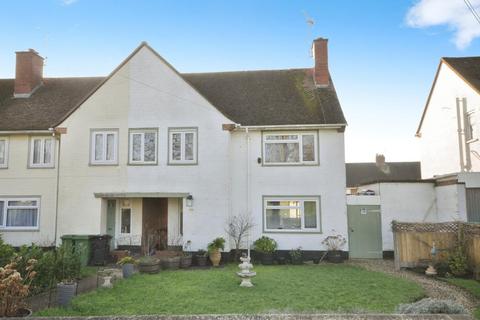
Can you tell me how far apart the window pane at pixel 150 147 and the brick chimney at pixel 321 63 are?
9040mm

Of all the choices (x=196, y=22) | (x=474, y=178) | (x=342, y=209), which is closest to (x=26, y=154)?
(x=196, y=22)

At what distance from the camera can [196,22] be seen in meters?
14.3

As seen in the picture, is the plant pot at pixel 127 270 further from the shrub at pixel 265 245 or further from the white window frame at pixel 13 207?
the white window frame at pixel 13 207

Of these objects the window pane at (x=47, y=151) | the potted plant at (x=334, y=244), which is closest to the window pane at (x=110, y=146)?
the window pane at (x=47, y=151)

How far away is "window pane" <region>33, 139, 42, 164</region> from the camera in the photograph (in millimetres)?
16078

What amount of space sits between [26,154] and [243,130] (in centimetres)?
1063

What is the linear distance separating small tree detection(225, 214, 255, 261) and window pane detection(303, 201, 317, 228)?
247 cm

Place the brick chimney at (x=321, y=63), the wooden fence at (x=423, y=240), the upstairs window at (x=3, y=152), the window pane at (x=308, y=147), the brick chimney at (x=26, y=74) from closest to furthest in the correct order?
the wooden fence at (x=423, y=240) → the window pane at (x=308, y=147) → the upstairs window at (x=3, y=152) → the brick chimney at (x=321, y=63) → the brick chimney at (x=26, y=74)

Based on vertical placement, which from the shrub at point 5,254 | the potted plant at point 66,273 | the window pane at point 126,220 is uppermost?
the window pane at point 126,220

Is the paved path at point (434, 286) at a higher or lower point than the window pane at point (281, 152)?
lower

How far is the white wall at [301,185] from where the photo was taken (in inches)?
584

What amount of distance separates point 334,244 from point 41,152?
14.5m

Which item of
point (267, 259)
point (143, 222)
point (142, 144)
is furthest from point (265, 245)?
point (142, 144)

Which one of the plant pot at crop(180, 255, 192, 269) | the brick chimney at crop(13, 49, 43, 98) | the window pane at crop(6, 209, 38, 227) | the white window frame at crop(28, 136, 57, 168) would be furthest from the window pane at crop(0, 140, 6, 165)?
the plant pot at crop(180, 255, 192, 269)
